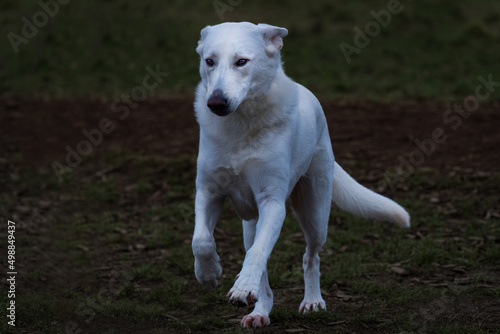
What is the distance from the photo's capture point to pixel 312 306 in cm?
504

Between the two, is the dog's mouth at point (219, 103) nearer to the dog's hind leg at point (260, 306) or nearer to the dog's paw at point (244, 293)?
the dog's paw at point (244, 293)

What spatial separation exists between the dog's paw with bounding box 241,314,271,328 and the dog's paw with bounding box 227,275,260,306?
861mm

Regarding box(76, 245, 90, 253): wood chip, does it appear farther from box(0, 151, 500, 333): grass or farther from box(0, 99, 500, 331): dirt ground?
box(0, 99, 500, 331): dirt ground

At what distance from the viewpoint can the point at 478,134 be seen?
9594 mm

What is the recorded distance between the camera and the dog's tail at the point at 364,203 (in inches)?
209

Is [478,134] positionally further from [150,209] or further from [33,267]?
[33,267]

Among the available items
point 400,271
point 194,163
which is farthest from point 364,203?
point 194,163

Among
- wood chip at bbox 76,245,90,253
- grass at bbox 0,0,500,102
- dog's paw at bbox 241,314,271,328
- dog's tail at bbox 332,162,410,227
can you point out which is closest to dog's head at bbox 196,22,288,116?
dog's tail at bbox 332,162,410,227

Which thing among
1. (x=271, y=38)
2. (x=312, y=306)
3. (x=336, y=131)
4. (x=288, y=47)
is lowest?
(x=312, y=306)

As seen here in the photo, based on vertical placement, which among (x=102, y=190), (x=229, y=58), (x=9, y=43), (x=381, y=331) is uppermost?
(x=9, y=43)

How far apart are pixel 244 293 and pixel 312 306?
4.58 ft

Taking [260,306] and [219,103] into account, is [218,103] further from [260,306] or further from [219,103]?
[260,306]

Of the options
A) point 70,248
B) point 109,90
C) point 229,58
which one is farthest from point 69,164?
point 229,58

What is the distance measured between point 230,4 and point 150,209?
9.57m
